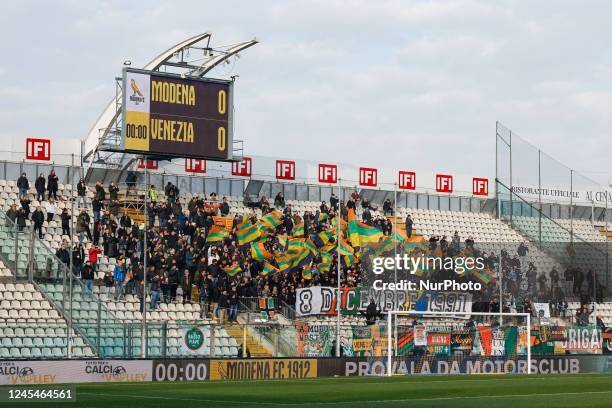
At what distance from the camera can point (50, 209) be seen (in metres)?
46.0

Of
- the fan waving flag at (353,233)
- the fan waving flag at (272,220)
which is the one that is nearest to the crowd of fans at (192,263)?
the fan waving flag at (353,233)

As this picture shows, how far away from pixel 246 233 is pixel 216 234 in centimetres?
121

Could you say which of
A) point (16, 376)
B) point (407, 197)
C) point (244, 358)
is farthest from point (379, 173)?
point (16, 376)

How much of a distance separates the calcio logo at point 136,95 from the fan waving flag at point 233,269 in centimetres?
708

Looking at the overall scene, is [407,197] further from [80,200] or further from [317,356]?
[317,356]

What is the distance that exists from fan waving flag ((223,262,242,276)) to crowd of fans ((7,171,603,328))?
14 cm

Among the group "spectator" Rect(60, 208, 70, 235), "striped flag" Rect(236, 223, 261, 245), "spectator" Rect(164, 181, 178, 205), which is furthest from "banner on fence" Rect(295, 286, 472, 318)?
"spectator" Rect(60, 208, 70, 235)

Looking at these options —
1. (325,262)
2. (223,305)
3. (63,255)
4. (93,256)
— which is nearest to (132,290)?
(63,255)

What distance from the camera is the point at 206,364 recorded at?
1331 inches

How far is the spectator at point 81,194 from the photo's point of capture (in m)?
46.2

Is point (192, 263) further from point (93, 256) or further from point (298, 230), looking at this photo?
point (298, 230)

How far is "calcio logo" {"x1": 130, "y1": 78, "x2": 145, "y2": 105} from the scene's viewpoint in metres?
45.5

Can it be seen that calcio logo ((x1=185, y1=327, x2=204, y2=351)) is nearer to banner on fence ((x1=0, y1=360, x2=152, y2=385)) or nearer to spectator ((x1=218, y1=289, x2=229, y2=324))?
banner on fence ((x1=0, y1=360, x2=152, y2=385))

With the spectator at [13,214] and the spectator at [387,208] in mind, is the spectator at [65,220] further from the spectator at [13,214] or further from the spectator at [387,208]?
the spectator at [387,208]
